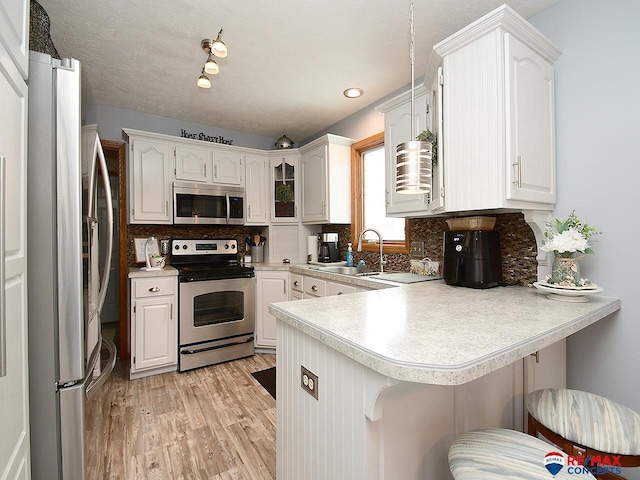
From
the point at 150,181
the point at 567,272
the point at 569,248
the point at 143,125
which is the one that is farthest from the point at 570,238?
the point at 143,125

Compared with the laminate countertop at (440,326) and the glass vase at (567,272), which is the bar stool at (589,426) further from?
the glass vase at (567,272)

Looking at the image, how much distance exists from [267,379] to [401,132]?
2.33 m

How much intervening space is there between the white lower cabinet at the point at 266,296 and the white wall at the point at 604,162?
239 cm

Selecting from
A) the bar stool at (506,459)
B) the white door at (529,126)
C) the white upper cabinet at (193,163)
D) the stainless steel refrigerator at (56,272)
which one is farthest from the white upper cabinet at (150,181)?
the bar stool at (506,459)

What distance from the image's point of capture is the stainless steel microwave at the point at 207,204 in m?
3.18

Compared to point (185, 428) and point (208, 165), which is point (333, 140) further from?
point (185, 428)

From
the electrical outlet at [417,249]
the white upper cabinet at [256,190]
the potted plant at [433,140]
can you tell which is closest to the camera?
the potted plant at [433,140]

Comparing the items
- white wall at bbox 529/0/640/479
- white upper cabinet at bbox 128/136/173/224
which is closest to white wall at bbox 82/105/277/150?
white upper cabinet at bbox 128/136/173/224

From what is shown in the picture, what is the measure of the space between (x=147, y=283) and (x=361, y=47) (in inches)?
102

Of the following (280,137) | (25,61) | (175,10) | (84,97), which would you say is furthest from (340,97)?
(25,61)

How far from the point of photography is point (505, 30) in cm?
147

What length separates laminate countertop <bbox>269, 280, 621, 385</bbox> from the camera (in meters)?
0.79

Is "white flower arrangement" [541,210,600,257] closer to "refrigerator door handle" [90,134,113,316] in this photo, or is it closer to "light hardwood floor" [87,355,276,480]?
"light hardwood floor" [87,355,276,480]

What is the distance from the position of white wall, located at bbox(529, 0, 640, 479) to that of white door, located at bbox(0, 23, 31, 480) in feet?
7.76
